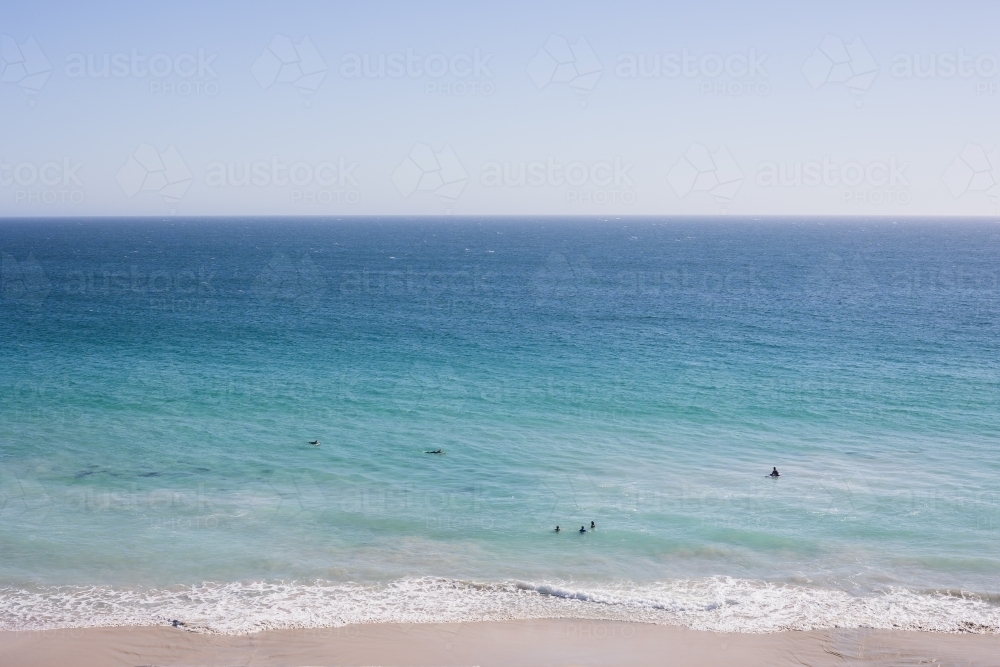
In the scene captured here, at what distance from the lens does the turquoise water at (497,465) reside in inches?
915

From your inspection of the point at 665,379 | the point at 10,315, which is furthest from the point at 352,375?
the point at 10,315

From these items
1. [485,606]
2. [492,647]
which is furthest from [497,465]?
[492,647]

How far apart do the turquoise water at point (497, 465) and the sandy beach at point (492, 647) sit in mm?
815

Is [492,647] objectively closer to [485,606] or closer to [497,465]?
[485,606]

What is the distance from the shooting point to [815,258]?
146125 millimetres

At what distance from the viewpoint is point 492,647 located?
20.3 metres

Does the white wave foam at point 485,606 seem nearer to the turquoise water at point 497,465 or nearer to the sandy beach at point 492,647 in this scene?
the turquoise water at point 497,465

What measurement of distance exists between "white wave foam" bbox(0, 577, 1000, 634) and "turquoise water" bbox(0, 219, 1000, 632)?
11 cm

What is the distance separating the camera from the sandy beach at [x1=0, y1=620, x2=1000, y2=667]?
19.5m

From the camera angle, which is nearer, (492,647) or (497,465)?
(492,647)

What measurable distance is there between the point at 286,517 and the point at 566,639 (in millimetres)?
12899

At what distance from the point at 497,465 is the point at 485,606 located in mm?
11990

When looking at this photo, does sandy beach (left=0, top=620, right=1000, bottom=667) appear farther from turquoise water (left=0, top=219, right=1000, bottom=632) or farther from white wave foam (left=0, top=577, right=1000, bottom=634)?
turquoise water (left=0, top=219, right=1000, bottom=632)

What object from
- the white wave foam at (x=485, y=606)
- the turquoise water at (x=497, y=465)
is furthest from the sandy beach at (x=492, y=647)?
the turquoise water at (x=497, y=465)
